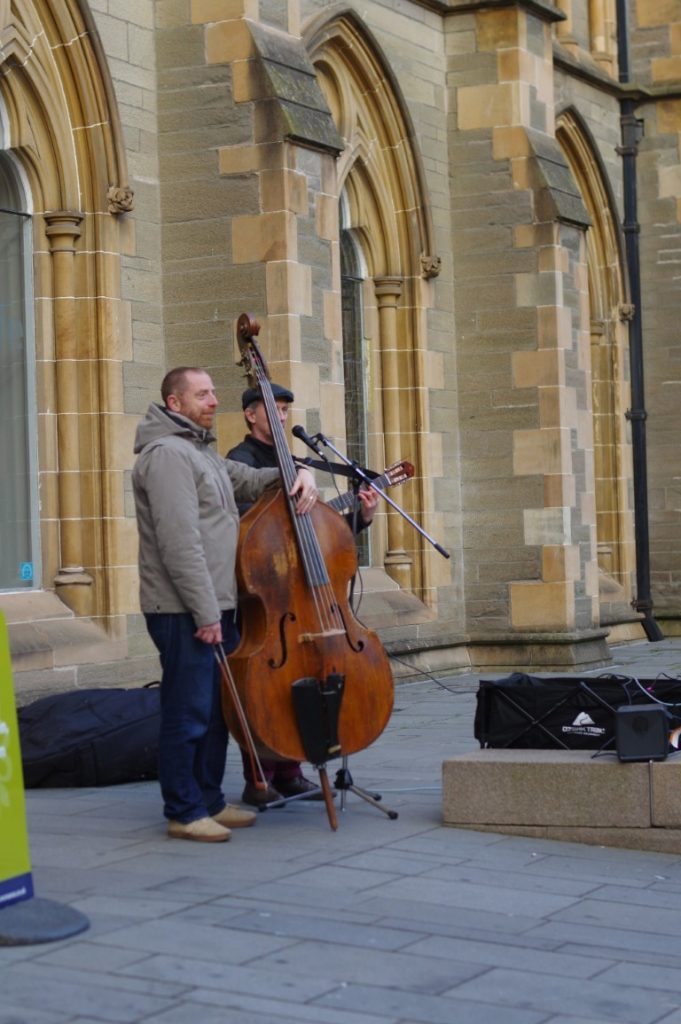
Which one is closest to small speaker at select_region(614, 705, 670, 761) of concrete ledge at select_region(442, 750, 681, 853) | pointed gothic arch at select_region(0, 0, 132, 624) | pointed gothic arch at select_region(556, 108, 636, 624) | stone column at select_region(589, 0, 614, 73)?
concrete ledge at select_region(442, 750, 681, 853)

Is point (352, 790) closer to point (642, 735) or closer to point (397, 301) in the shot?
point (642, 735)

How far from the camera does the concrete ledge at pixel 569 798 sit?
714 cm

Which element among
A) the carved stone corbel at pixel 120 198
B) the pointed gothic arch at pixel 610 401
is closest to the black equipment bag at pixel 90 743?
the carved stone corbel at pixel 120 198

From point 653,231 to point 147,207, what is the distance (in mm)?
9796

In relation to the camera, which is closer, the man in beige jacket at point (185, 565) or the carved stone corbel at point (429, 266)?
the man in beige jacket at point (185, 565)

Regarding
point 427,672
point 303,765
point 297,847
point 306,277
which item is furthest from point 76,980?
point 427,672

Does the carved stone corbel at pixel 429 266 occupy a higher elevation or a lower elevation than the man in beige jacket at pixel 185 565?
higher

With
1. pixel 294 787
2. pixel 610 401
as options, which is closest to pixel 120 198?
pixel 294 787

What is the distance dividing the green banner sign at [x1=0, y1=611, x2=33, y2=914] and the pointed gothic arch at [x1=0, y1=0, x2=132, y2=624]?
573 centimetres

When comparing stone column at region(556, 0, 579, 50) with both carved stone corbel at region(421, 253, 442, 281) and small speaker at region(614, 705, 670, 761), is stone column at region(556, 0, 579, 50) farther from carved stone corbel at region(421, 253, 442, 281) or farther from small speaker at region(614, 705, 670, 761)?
small speaker at region(614, 705, 670, 761)

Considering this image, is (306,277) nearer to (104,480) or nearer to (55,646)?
(104,480)

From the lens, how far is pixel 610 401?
789 inches

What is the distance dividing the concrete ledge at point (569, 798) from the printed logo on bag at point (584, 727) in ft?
0.32

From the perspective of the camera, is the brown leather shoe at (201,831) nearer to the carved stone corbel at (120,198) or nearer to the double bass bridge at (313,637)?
the double bass bridge at (313,637)
